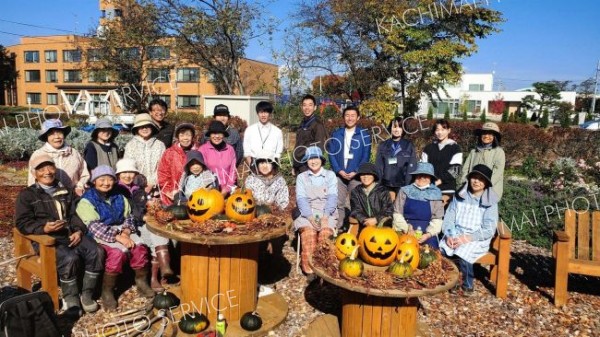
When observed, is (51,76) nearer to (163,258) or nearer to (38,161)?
(38,161)

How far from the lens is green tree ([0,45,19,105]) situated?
54688mm

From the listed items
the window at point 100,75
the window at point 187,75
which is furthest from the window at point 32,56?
the window at point 100,75

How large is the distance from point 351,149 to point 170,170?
2550mm

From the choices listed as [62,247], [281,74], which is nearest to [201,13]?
[281,74]

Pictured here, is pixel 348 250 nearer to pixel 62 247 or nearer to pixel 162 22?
pixel 62 247

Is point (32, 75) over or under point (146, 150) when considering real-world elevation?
over

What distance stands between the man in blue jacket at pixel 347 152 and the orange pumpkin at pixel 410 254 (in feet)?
7.74

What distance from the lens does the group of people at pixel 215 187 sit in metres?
4.74

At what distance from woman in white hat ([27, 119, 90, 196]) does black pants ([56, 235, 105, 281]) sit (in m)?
0.94

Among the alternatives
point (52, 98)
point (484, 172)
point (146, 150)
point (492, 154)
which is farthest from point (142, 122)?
point (52, 98)

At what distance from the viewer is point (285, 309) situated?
4.82 metres

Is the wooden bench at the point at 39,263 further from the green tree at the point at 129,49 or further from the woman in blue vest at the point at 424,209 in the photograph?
the green tree at the point at 129,49

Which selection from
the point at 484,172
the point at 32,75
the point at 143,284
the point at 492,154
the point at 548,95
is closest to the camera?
the point at 143,284

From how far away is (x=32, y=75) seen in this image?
55.8 m
